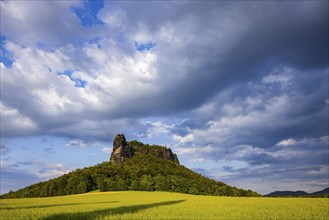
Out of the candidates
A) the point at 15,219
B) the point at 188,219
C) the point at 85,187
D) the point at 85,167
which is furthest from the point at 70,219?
the point at 85,167

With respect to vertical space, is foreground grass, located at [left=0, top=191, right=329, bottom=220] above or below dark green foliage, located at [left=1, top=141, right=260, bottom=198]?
below

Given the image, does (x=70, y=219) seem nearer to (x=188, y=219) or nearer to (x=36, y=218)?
(x=36, y=218)

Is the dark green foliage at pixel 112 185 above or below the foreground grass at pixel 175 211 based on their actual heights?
above

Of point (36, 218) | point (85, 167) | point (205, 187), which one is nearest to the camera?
point (36, 218)

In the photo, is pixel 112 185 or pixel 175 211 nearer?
pixel 175 211

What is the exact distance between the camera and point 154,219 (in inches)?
1034

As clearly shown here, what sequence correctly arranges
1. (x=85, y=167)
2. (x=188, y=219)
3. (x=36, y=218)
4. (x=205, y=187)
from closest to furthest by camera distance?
(x=188, y=219), (x=36, y=218), (x=205, y=187), (x=85, y=167)

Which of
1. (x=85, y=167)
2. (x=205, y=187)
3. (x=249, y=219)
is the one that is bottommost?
(x=249, y=219)

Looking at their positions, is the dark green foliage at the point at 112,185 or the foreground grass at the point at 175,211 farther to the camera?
the dark green foliage at the point at 112,185

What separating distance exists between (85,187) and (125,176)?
876 inches

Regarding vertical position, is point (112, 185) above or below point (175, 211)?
above

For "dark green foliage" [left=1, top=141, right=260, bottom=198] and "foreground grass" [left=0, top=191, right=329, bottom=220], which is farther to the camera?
"dark green foliage" [left=1, top=141, right=260, bottom=198]

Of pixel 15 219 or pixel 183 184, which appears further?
pixel 183 184

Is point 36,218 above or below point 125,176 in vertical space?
below
